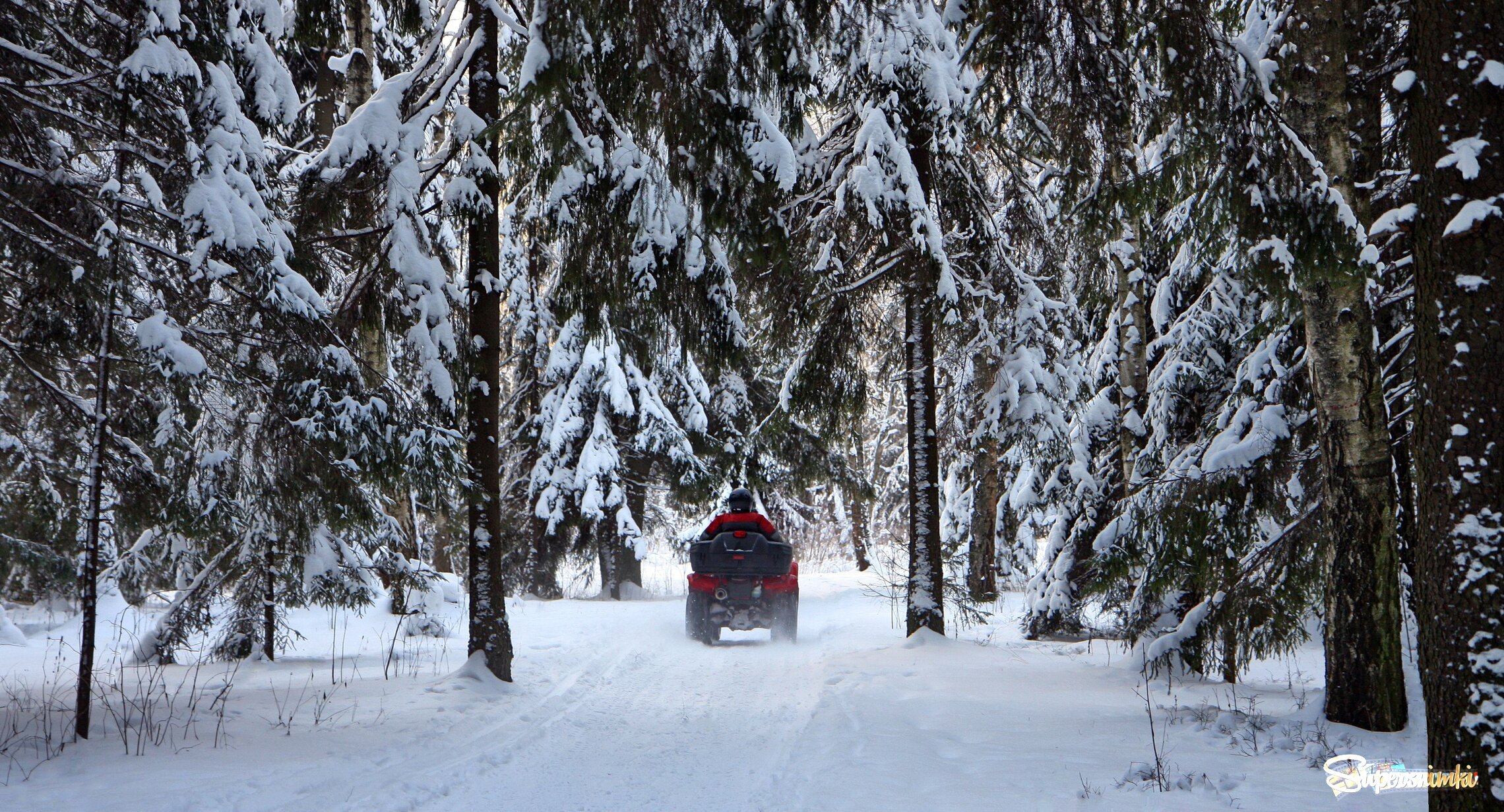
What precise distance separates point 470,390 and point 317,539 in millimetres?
1976

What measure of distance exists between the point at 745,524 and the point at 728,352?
5968 mm

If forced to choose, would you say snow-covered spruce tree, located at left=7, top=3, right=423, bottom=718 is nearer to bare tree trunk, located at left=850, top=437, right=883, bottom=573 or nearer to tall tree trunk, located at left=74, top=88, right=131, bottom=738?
tall tree trunk, located at left=74, top=88, right=131, bottom=738

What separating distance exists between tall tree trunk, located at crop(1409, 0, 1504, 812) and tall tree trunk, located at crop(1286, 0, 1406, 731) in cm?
248

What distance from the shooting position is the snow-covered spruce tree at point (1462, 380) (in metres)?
3.26

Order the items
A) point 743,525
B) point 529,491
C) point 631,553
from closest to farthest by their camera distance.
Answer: point 743,525 < point 529,491 < point 631,553

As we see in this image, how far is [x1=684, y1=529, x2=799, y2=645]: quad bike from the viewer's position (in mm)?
12656

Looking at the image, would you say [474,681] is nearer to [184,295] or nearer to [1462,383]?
[184,295]

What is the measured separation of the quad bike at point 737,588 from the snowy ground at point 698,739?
2.07 meters

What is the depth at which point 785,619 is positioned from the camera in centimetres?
1284

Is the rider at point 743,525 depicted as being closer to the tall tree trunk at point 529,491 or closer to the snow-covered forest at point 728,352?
the snow-covered forest at point 728,352

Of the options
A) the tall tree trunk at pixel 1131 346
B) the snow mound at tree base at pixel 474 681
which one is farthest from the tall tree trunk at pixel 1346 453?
the snow mound at tree base at pixel 474 681

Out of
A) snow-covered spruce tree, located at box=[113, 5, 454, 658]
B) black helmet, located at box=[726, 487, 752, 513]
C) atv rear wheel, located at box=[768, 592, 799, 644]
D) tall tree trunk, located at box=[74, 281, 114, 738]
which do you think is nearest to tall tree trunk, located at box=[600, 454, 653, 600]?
black helmet, located at box=[726, 487, 752, 513]

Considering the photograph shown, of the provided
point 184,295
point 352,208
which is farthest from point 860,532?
point 184,295

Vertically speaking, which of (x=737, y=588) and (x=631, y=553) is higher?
(x=631, y=553)
